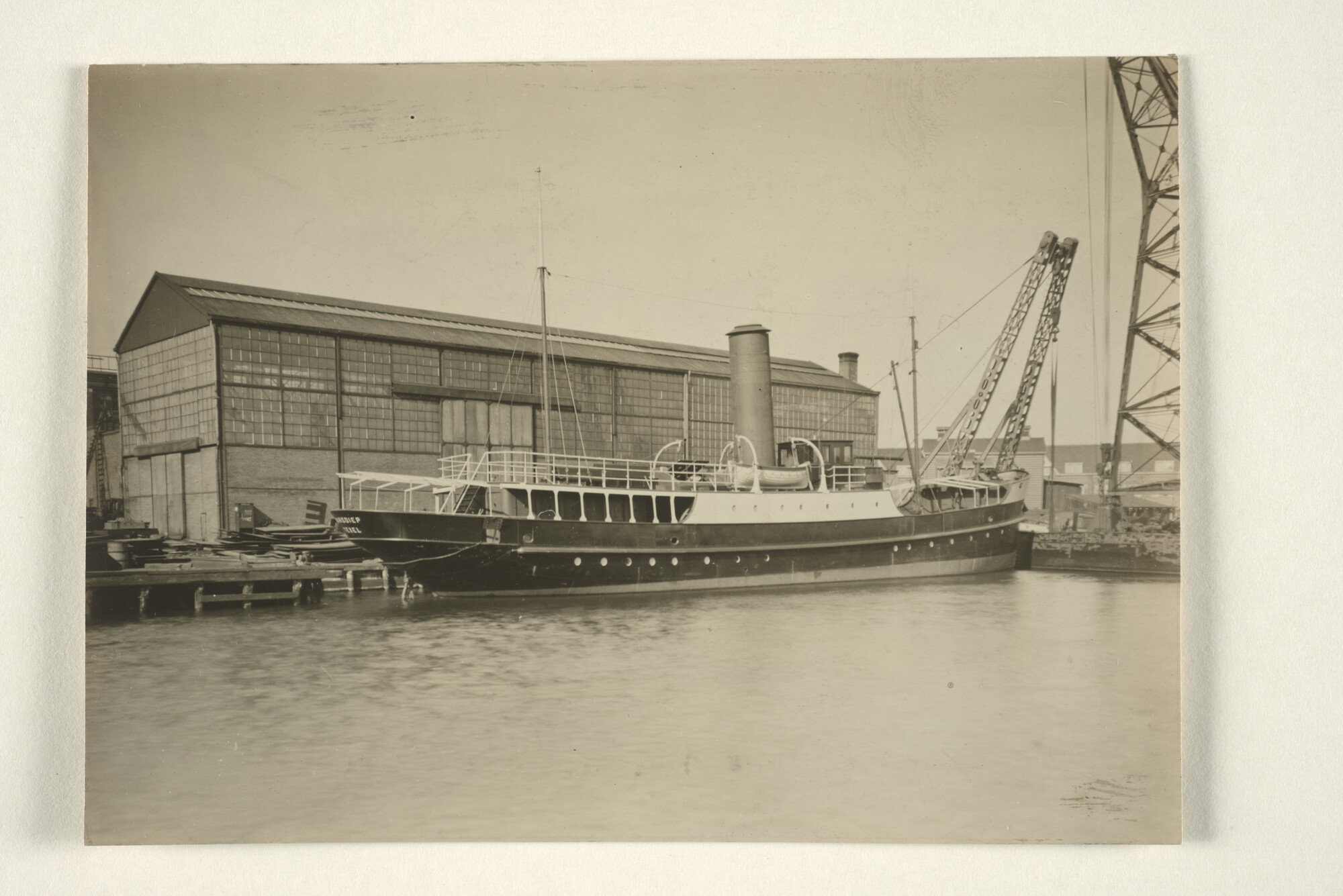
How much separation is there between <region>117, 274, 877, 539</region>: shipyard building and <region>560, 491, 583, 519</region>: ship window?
0.72m

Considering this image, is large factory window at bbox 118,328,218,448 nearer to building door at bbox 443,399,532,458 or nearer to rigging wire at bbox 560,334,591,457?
building door at bbox 443,399,532,458

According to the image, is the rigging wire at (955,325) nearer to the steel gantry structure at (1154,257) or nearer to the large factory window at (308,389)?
the steel gantry structure at (1154,257)

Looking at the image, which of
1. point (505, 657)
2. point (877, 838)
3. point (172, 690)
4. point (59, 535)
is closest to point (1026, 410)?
point (877, 838)

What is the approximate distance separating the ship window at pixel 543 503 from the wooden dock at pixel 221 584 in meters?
1.01

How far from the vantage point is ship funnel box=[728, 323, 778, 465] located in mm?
4082

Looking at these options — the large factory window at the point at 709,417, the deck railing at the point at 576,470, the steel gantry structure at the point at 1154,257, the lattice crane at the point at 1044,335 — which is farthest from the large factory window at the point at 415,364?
the steel gantry structure at the point at 1154,257

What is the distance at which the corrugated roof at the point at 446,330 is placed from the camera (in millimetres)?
3904

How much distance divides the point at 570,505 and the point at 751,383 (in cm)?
186

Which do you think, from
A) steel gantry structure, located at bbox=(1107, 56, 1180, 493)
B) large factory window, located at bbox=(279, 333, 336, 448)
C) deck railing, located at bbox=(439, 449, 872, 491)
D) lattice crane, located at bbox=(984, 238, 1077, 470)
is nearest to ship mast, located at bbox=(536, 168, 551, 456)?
deck railing, located at bbox=(439, 449, 872, 491)

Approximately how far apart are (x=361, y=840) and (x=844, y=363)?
2.95 meters

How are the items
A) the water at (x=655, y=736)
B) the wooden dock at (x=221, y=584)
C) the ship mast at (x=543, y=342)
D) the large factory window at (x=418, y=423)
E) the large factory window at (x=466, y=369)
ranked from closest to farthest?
1. the water at (x=655, y=736)
2. the wooden dock at (x=221, y=584)
3. the ship mast at (x=543, y=342)
4. the large factory window at (x=466, y=369)
5. the large factory window at (x=418, y=423)

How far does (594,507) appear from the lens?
573 centimetres

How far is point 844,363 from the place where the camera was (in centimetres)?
412

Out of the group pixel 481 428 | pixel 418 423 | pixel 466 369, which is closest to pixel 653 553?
pixel 481 428
